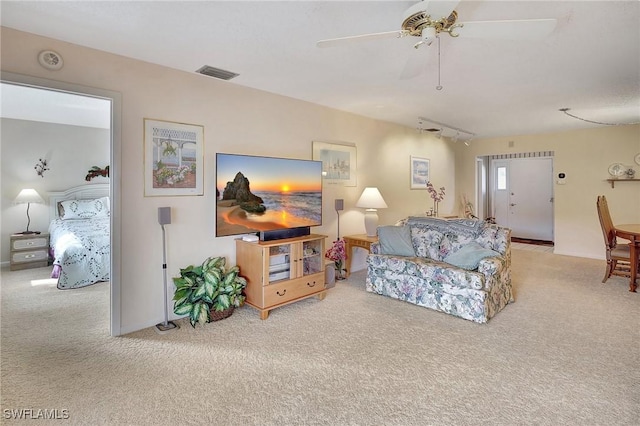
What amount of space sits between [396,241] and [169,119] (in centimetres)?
276

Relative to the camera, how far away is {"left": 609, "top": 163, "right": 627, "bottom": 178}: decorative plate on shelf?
217 inches

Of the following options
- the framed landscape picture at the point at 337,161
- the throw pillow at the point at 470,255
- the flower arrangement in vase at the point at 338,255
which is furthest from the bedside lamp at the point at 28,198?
the throw pillow at the point at 470,255

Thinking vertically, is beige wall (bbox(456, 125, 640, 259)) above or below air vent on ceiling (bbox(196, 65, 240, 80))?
below

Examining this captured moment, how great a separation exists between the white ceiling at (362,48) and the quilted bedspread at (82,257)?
268 centimetres

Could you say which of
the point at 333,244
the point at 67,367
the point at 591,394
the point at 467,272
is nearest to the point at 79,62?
the point at 67,367

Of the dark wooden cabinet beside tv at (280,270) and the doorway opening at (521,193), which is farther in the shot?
the doorway opening at (521,193)

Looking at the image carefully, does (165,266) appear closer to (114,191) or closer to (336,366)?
(114,191)

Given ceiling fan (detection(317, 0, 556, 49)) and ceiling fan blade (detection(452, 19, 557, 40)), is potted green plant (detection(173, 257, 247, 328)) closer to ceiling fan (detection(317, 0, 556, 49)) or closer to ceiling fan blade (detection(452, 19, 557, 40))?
ceiling fan (detection(317, 0, 556, 49))

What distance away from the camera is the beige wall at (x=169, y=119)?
2.58m

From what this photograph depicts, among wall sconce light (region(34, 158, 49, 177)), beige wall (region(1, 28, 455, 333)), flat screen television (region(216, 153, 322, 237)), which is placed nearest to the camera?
beige wall (region(1, 28, 455, 333))

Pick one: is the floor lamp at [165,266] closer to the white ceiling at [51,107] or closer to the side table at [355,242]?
the white ceiling at [51,107]

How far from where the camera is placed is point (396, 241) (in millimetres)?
3877

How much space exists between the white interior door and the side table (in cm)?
527

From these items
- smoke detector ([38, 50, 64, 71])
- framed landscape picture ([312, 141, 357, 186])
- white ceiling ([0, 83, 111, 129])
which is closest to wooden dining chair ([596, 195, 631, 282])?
framed landscape picture ([312, 141, 357, 186])
